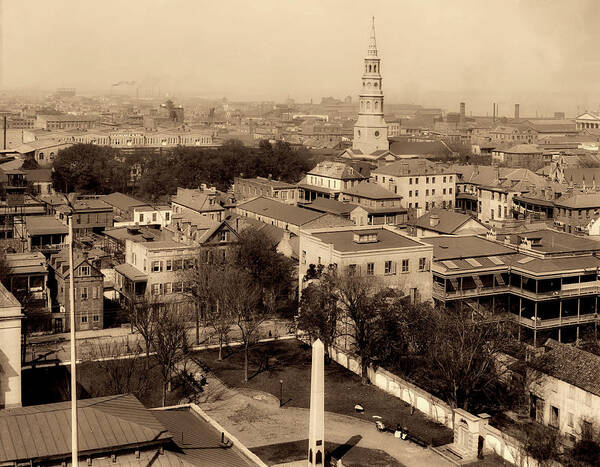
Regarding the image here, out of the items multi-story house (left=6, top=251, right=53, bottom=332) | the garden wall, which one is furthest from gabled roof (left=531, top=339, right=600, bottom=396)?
multi-story house (left=6, top=251, right=53, bottom=332)

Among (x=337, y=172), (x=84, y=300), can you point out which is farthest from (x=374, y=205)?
(x=84, y=300)

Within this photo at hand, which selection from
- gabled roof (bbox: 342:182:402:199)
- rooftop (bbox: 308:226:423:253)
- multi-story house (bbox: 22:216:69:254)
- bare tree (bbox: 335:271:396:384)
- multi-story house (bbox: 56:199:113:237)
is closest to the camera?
bare tree (bbox: 335:271:396:384)

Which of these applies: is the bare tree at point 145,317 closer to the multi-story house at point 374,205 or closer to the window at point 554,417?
the window at point 554,417

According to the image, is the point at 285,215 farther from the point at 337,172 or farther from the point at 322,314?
the point at 322,314

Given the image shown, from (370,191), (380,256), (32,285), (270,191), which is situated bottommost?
(32,285)

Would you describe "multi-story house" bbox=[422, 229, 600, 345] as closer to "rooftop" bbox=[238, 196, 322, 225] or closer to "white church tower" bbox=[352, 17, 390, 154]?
"rooftop" bbox=[238, 196, 322, 225]

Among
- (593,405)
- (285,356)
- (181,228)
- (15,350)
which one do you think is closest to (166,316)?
(285,356)

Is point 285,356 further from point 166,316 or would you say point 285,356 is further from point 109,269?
point 109,269
